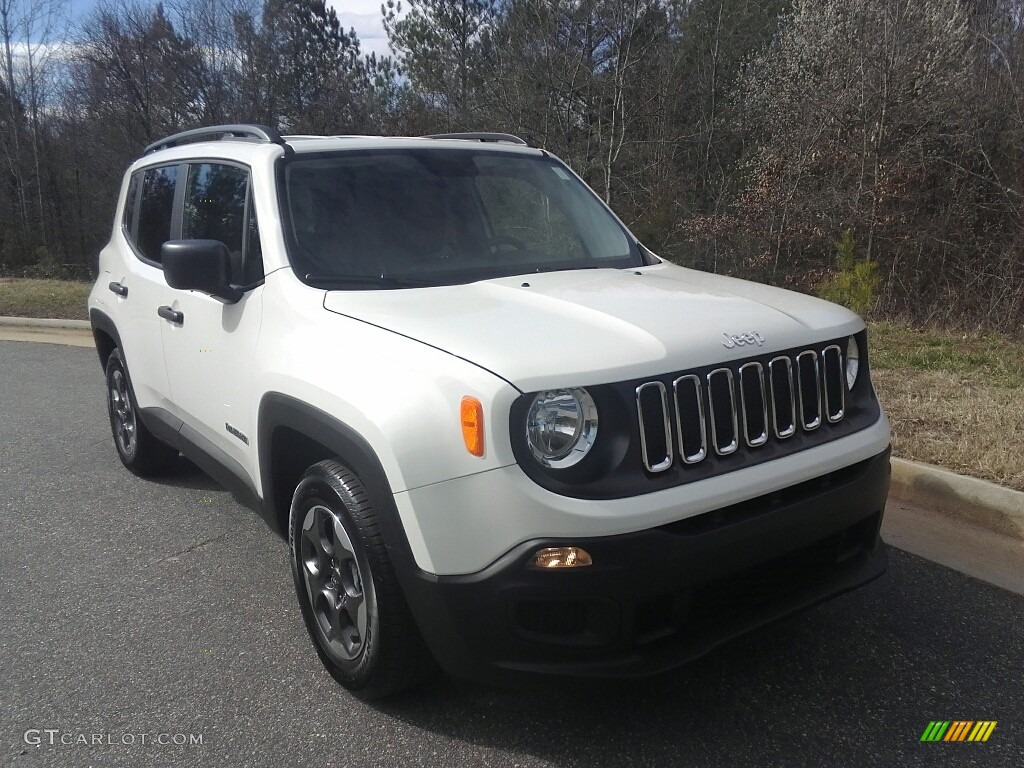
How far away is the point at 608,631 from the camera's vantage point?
2416 millimetres

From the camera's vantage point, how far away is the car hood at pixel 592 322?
245 centimetres

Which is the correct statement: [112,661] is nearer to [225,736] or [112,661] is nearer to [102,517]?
[225,736]

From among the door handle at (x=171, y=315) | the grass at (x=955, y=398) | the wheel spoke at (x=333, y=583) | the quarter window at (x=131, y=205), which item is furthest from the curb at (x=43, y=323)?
the wheel spoke at (x=333, y=583)

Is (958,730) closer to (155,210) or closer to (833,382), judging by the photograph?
(833,382)

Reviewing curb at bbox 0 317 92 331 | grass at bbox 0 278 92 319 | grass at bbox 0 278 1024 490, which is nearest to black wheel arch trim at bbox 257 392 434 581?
grass at bbox 0 278 1024 490

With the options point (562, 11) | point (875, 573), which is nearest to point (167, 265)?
point (875, 573)

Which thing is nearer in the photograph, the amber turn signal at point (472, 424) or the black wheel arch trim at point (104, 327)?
the amber turn signal at point (472, 424)

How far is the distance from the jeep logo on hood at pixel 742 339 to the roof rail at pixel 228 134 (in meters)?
2.04

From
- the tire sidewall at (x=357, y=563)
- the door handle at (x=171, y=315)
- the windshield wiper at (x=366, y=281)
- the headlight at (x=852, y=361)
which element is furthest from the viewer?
the door handle at (x=171, y=315)

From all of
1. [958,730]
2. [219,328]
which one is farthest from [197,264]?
[958,730]

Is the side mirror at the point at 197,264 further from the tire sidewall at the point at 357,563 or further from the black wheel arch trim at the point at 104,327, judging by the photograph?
the black wheel arch trim at the point at 104,327

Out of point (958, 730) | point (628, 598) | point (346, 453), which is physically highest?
point (346, 453)

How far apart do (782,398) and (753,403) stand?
135 millimetres

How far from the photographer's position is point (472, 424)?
2352 mm
